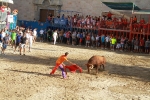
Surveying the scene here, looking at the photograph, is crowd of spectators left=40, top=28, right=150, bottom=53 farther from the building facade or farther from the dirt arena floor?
the dirt arena floor

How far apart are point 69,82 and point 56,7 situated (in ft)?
70.4

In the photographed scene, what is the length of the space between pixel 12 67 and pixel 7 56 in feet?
11.5

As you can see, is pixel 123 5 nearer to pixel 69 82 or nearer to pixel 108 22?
pixel 108 22

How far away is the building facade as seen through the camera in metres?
31.2

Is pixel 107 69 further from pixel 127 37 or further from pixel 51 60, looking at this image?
pixel 127 37

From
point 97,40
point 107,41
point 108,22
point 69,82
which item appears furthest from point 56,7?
point 69,82

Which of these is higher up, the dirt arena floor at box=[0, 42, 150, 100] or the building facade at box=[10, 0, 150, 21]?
the building facade at box=[10, 0, 150, 21]

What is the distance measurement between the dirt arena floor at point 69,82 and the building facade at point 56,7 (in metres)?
12.8

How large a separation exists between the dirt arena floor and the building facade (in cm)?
1284

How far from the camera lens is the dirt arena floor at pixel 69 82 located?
1144cm

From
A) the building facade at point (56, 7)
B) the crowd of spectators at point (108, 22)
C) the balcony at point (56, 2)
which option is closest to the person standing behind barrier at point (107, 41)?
the crowd of spectators at point (108, 22)

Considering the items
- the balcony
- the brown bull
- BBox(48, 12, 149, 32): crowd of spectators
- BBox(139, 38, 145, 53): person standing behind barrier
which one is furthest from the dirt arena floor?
the balcony

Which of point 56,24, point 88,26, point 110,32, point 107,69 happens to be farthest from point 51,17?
point 107,69

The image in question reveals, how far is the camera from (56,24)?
30.8 m
